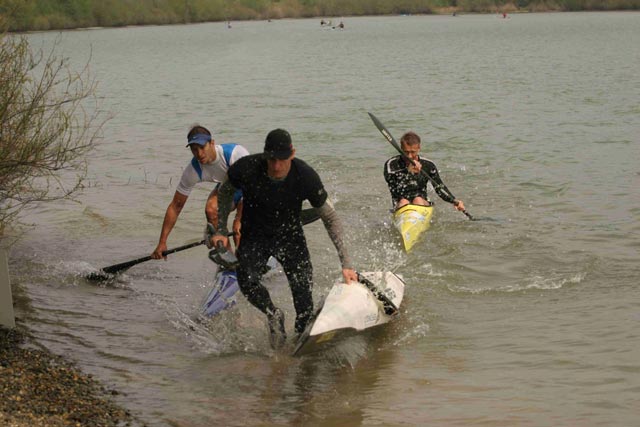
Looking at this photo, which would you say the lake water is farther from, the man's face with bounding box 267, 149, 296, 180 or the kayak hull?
the man's face with bounding box 267, 149, 296, 180

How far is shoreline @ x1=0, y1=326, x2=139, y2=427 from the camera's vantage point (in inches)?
227

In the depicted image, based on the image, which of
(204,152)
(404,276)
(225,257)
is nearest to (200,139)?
(204,152)

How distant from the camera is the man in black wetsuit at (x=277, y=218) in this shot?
6.72 meters

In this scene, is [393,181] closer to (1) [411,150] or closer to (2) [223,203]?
(1) [411,150]

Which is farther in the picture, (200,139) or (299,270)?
(200,139)

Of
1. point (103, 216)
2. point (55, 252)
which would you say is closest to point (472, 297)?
point (55, 252)

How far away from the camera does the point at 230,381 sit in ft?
23.4

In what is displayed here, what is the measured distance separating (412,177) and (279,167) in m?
5.57

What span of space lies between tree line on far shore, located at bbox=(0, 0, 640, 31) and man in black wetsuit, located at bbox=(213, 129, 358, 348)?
243ft

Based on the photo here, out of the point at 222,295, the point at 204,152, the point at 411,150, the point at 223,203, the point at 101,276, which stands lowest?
the point at 101,276

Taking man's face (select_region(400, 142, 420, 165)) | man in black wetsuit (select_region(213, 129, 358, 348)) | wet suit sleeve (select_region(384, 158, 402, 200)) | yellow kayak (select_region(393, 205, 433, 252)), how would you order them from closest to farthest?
man in black wetsuit (select_region(213, 129, 358, 348)), yellow kayak (select_region(393, 205, 433, 252)), man's face (select_region(400, 142, 420, 165)), wet suit sleeve (select_region(384, 158, 402, 200))

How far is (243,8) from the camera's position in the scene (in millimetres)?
113375

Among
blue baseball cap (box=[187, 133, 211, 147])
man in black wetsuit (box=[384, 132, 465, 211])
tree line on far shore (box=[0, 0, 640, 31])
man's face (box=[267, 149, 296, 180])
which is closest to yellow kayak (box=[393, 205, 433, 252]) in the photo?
man in black wetsuit (box=[384, 132, 465, 211])

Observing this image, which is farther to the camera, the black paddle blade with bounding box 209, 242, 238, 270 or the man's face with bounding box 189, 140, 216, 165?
the man's face with bounding box 189, 140, 216, 165
